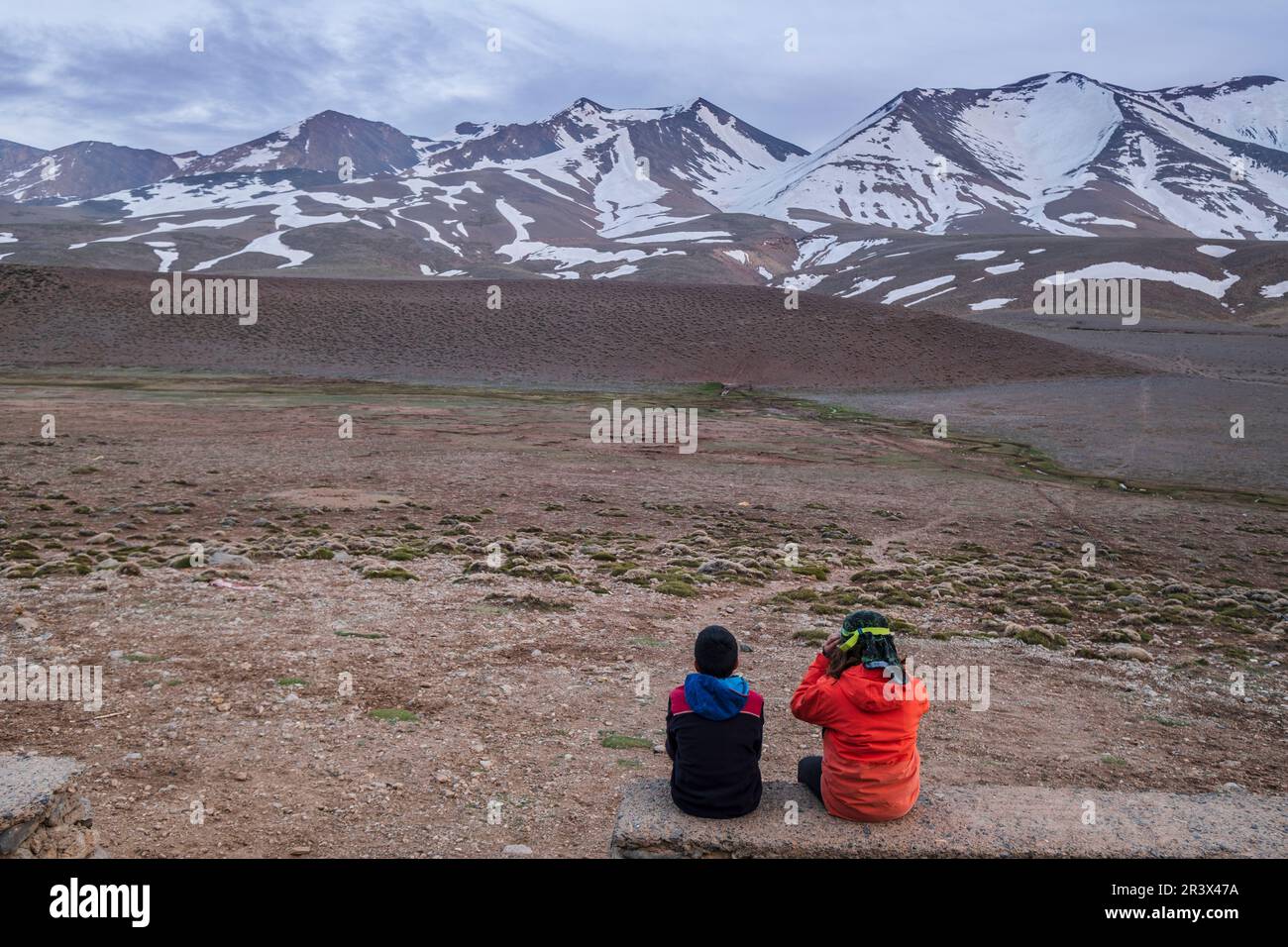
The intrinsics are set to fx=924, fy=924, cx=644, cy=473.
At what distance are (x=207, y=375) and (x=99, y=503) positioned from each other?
39.3 meters

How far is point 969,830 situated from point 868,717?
81cm

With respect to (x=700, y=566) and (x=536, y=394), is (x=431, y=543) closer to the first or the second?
(x=700, y=566)

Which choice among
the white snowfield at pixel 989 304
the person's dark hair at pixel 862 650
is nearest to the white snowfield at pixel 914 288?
the white snowfield at pixel 989 304

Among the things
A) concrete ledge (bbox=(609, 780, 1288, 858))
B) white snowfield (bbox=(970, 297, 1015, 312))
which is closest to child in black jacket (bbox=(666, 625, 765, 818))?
concrete ledge (bbox=(609, 780, 1288, 858))

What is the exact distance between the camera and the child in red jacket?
16.3 feet

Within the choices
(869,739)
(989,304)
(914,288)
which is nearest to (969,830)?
(869,739)

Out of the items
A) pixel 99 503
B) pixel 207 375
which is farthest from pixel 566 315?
pixel 99 503

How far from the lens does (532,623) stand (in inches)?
427

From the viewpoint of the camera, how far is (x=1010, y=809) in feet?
17.3

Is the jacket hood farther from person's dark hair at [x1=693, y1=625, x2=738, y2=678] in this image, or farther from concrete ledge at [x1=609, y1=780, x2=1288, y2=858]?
concrete ledge at [x1=609, y1=780, x2=1288, y2=858]

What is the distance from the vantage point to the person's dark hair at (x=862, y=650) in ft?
16.3

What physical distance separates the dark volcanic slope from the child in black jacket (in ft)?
168

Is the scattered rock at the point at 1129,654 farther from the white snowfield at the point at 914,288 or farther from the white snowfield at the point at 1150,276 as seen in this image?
the white snowfield at the point at 914,288

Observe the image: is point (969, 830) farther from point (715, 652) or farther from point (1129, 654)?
point (1129, 654)
